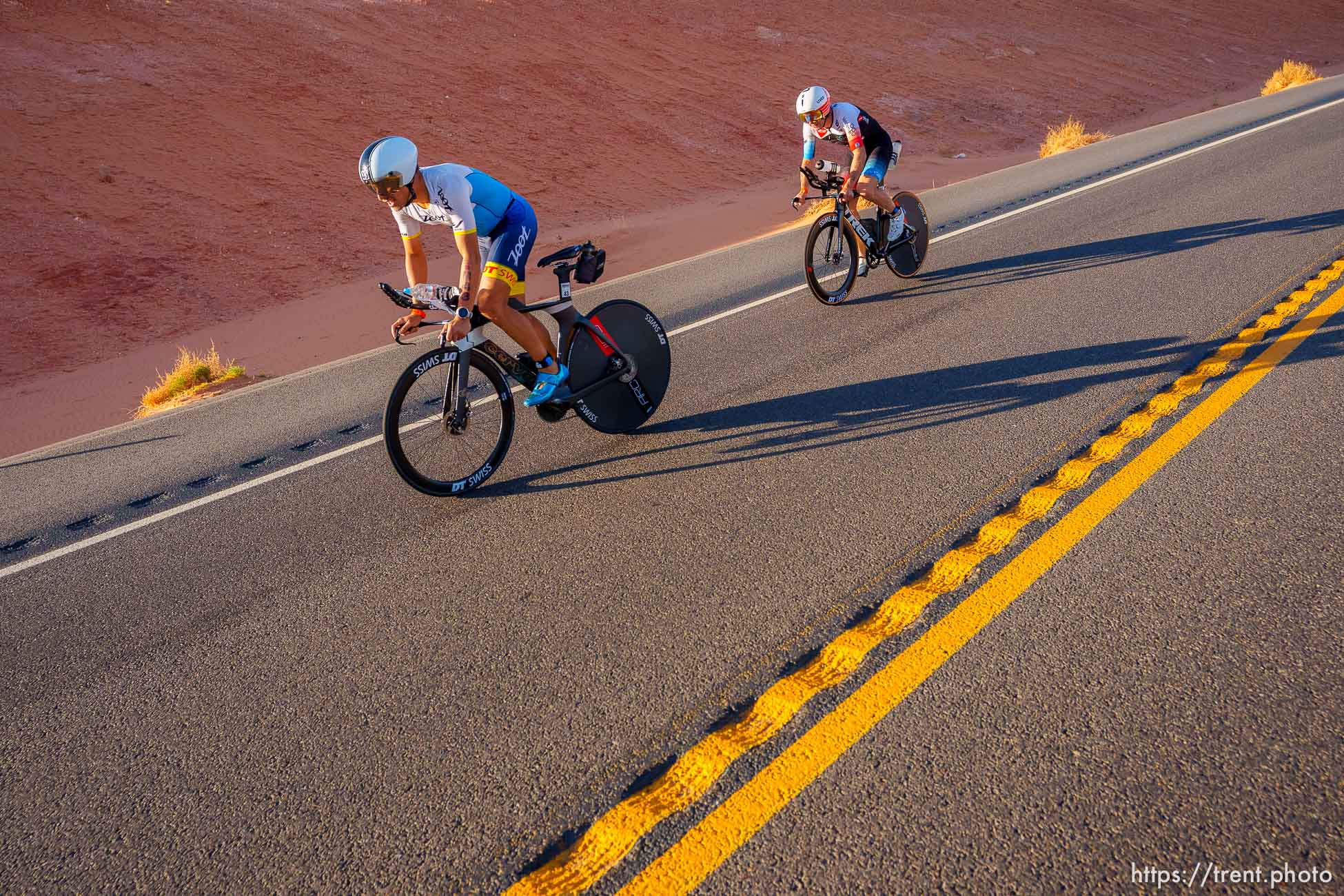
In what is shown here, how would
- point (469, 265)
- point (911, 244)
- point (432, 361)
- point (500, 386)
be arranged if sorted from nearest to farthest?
1. point (469, 265)
2. point (432, 361)
3. point (500, 386)
4. point (911, 244)

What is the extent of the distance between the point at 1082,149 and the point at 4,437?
19.5 metres

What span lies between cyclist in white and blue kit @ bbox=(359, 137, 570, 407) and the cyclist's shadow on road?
699mm

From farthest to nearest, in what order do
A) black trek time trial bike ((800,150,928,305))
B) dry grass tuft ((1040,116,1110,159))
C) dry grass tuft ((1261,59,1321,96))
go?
1. dry grass tuft ((1261,59,1321,96))
2. dry grass tuft ((1040,116,1110,159))
3. black trek time trial bike ((800,150,928,305))

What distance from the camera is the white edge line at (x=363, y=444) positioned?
5.10 m

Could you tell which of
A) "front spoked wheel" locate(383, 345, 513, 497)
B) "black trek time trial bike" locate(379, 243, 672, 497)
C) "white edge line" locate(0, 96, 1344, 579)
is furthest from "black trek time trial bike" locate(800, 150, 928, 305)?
"front spoked wheel" locate(383, 345, 513, 497)

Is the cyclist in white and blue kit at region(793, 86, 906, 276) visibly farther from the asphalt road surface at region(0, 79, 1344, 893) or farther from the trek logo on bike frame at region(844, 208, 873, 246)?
the asphalt road surface at region(0, 79, 1344, 893)

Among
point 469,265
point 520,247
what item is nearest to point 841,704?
point 469,265

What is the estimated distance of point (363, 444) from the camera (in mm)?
6227

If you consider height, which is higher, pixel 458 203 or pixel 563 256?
pixel 458 203

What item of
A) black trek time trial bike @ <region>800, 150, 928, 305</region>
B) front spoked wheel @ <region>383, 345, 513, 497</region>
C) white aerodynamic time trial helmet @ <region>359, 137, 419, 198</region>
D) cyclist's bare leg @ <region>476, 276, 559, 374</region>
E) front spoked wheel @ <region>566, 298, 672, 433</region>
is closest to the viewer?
white aerodynamic time trial helmet @ <region>359, 137, 419, 198</region>

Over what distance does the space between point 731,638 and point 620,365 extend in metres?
2.75

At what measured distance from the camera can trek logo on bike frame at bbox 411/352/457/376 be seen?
495 centimetres

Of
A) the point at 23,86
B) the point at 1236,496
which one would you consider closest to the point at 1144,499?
the point at 1236,496

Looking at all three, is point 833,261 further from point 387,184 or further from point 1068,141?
point 1068,141
